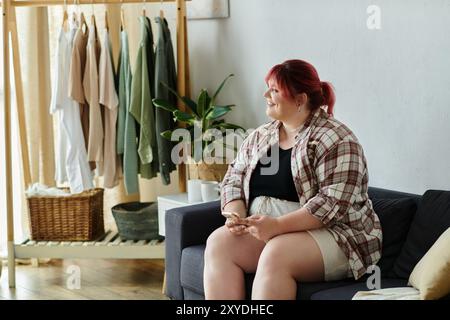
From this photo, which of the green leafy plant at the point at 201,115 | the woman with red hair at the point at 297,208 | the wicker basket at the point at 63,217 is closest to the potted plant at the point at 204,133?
the green leafy plant at the point at 201,115

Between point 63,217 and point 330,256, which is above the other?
point 330,256

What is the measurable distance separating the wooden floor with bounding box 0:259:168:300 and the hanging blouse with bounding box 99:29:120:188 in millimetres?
506

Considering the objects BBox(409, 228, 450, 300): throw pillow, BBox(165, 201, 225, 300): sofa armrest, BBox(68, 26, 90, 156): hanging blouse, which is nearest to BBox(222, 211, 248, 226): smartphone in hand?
BBox(165, 201, 225, 300): sofa armrest

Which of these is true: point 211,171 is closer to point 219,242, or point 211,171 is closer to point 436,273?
point 219,242

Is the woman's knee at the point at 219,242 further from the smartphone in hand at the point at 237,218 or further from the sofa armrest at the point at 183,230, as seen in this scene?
the sofa armrest at the point at 183,230

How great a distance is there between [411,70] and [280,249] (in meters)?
1.01

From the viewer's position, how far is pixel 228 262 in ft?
10.2

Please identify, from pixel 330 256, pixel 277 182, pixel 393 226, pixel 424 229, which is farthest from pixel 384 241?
pixel 277 182

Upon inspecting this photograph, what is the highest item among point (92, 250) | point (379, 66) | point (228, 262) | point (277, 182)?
point (379, 66)

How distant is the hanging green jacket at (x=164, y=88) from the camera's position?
13.9 ft

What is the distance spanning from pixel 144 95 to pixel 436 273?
2017 millimetres

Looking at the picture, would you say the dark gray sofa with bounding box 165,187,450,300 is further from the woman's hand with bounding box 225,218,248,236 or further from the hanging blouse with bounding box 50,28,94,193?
the hanging blouse with bounding box 50,28,94,193

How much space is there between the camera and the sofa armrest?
11.5 feet

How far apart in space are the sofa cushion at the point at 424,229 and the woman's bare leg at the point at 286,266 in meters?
0.31
